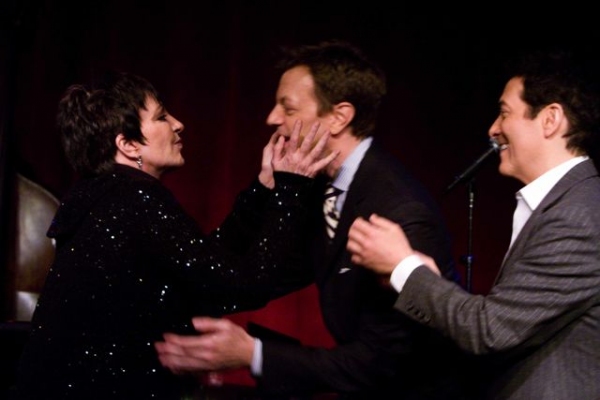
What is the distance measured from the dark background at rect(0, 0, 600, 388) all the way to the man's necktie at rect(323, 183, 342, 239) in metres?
1.75

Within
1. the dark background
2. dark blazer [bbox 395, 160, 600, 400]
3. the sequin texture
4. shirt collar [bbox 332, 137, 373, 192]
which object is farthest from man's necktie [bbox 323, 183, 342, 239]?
the dark background

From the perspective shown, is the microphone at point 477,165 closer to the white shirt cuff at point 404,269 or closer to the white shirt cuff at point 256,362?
the white shirt cuff at point 404,269

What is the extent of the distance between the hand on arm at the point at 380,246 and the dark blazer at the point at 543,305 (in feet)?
0.19

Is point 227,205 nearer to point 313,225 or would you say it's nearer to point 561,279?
point 313,225

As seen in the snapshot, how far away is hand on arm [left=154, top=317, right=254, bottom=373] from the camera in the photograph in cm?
182

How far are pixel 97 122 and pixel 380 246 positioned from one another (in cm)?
84

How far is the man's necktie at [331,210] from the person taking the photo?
2285 millimetres

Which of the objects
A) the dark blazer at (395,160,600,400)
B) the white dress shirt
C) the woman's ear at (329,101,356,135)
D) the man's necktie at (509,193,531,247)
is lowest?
the dark blazer at (395,160,600,400)

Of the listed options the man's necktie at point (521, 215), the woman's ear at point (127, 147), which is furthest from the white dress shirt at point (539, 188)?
the woman's ear at point (127, 147)

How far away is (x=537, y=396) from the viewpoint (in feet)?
5.79

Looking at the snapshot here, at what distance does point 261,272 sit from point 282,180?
→ 26 cm

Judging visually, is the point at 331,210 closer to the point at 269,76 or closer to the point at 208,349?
the point at 208,349

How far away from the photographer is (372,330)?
1920mm

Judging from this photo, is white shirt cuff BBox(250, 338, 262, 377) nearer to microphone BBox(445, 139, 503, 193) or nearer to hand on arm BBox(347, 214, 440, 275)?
hand on arm BBox(347, 214, 440, 275)
